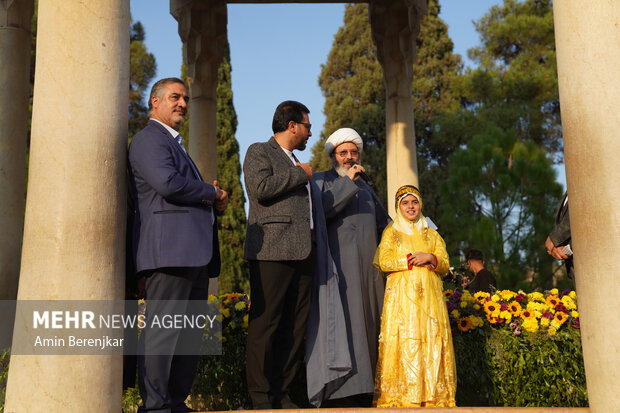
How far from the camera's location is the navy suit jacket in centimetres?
416

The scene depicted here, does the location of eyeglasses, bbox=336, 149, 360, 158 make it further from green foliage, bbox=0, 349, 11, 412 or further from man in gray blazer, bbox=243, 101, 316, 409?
green foliage, bbox=0, 349, 11, 412

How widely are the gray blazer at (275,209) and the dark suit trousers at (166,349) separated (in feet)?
1.97

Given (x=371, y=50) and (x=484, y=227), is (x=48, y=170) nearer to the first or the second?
(x=484, y=227)

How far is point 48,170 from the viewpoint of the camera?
13.4 feet

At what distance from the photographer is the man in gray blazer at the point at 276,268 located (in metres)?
4.69

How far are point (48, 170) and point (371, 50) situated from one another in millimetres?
22227

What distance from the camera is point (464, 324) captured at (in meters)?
6.02

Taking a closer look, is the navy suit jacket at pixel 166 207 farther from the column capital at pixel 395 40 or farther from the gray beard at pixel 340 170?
the column capital at pixel 395 40

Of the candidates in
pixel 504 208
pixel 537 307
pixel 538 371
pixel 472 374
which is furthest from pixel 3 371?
pixel 504 208

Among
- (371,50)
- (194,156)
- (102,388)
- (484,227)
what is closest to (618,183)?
(102,388)

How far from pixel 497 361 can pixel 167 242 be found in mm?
3253

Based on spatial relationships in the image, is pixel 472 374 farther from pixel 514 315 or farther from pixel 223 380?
pixel 223 380

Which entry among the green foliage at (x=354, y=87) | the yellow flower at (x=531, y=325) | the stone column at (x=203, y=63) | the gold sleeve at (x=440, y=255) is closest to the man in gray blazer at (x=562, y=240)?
the gold sleeve at (x=440, y=255)

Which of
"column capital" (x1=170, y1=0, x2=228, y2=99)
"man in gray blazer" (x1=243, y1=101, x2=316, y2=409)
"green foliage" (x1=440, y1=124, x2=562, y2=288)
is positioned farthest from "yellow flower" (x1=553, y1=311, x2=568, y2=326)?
"green foliage" (x1=440, y1=124, x2=562, y2=288)
